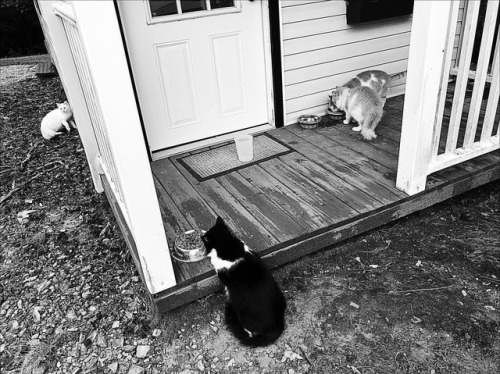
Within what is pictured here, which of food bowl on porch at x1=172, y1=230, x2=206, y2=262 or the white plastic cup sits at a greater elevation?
the white plastic cup

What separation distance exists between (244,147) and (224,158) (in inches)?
9.5

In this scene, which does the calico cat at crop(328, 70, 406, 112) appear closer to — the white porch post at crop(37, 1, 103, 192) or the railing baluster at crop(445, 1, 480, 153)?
the railing baluster at crop(445, 1, 480, 153)

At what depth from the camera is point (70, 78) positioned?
2877 millimetres

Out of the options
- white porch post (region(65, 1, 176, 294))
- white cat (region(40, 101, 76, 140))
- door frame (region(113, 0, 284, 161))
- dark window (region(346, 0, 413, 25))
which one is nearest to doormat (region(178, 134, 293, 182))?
door frame (region(113, 0, 284, 161))

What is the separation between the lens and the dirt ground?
196 cm

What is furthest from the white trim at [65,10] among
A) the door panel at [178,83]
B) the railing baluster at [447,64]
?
the railing baluster at [447,64]

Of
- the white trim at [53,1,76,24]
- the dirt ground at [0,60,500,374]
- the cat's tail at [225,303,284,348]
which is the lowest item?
the dirt ground at [0,60,500,374]

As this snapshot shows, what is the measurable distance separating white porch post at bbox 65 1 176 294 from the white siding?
7.31 ft

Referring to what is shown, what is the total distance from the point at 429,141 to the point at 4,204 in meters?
3.44

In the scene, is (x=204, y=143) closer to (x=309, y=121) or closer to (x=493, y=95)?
(x=309, y=121)

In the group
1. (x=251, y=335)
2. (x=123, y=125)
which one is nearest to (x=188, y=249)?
(x=251, y=335)

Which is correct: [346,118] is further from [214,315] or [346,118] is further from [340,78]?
[214,315]

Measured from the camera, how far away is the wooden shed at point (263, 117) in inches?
77.0

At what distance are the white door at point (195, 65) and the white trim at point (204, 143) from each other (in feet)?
0.13
